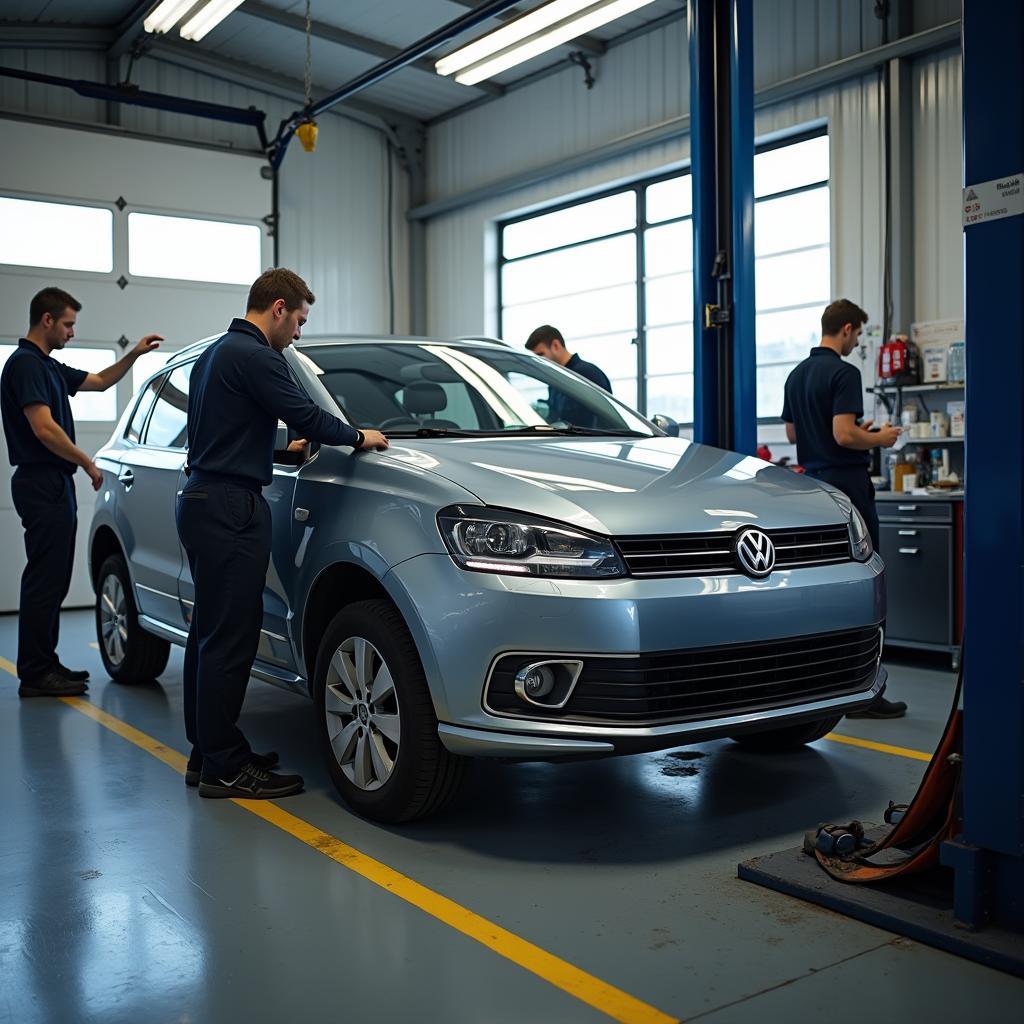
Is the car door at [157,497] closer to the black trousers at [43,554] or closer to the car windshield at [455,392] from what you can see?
the black trousers at [43,554]

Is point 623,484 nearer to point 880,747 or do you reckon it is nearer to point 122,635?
point 880,747

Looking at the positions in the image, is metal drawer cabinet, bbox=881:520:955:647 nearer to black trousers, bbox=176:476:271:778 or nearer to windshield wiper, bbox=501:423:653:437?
windshield wiper, bbox=501:423:653:437

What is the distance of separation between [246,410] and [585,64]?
8166 mm

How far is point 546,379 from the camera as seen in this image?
14.9ft

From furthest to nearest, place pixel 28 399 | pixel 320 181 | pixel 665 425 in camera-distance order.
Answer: pixel 320 181
pixel 28 399
pixel 665 425

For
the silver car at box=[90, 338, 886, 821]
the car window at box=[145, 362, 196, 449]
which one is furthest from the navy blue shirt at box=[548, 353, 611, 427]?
the car window at box=[145, 362, 196, 449]

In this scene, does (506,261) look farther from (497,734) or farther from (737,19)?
(497,734)

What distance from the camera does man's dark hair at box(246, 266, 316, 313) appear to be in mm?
3754

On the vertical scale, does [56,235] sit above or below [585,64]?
below

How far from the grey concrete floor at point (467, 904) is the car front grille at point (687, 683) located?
429 millimetres

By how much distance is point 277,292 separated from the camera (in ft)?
12.3

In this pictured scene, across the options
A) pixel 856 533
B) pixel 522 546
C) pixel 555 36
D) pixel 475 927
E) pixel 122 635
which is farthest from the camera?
pixel 555 36

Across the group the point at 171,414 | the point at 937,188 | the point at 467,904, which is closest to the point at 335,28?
the point at 937,188

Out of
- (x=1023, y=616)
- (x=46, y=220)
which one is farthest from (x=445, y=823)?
(x=46, y=220)
